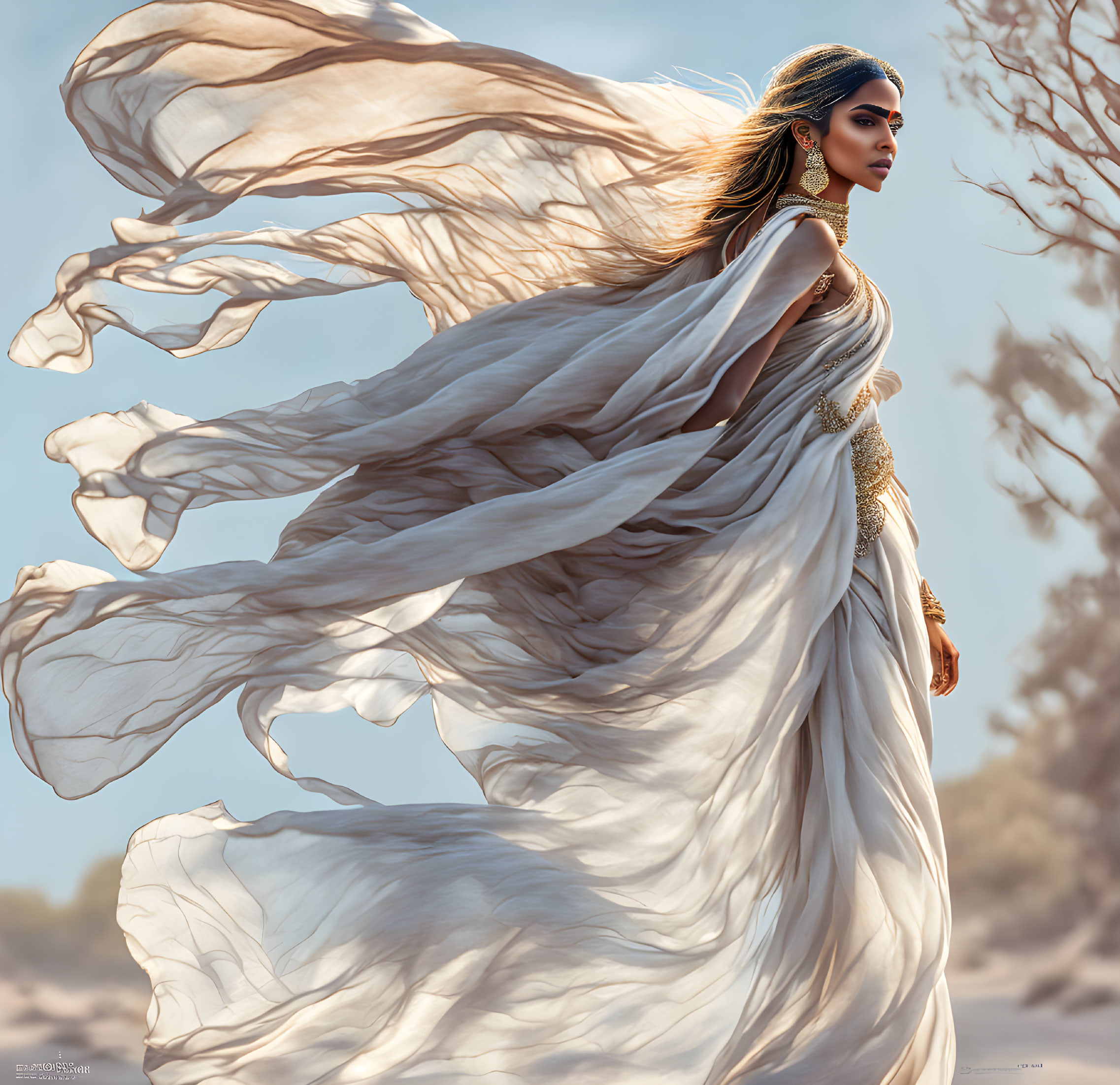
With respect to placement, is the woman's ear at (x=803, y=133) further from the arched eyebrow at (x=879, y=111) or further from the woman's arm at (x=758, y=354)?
the woman's arm at (x=758, y=354)

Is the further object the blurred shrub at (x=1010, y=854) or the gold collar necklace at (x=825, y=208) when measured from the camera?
the blurred shrub at (x=1010, y=854)

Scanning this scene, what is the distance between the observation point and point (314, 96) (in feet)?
4.79

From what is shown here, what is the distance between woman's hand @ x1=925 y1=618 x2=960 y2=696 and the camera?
1720 millimetres

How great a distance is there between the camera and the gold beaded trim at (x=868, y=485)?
1.50 m

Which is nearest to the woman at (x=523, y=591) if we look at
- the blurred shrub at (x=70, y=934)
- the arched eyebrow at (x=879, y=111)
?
the arched eyebrow at (x=879, y=111)

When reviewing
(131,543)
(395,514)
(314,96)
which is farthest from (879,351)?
(131,543)

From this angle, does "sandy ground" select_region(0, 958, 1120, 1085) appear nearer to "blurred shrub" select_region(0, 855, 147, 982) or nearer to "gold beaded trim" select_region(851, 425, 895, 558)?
"blurred shrub" select_region(0, 855, 147, 982)

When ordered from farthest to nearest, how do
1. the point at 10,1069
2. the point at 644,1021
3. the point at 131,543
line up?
the point at 10,1069 < the point at 131,543 < the point at 644,1021

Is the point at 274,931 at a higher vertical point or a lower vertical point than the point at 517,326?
lower

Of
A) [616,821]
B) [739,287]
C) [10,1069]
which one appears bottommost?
[10,1069]

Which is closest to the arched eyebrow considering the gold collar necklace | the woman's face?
the woman's face

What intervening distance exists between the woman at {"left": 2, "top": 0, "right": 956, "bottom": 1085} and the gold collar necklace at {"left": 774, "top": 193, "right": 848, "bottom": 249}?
14 millimetres

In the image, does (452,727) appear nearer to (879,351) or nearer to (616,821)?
(616,821)

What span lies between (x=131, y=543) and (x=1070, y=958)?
311cm
